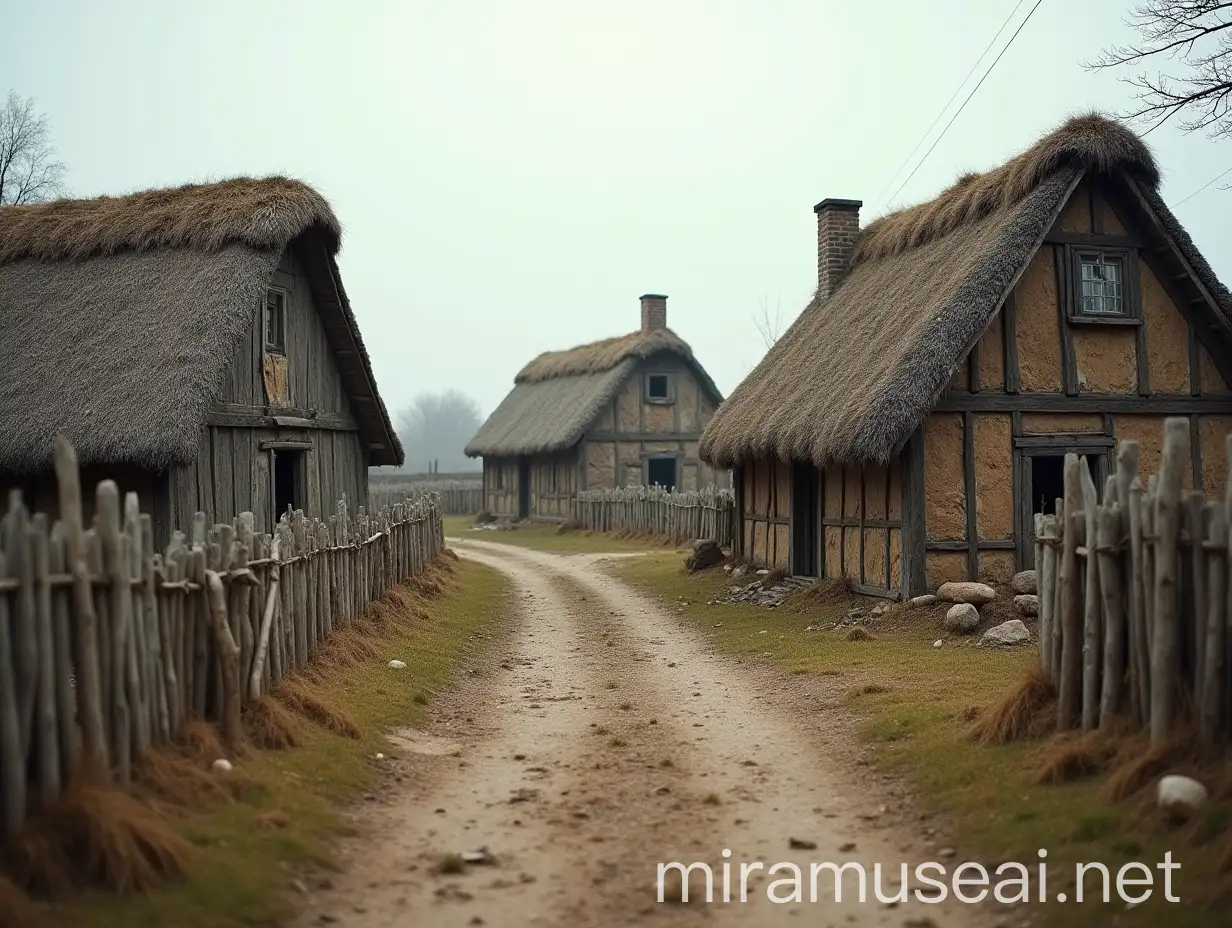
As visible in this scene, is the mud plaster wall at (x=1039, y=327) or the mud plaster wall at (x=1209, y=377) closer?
the mud plaster wall at (x=1039, y=327)

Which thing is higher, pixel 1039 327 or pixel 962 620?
pixel 1039 327

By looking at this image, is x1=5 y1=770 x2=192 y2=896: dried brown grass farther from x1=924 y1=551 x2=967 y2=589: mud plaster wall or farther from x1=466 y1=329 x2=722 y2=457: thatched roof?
x1=466 y1=329 x2=722 y2=457: thatched roof

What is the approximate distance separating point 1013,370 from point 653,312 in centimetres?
2404

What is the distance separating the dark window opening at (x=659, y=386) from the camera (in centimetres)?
3766

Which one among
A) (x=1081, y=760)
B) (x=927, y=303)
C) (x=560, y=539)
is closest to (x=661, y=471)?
(x=560, y=539)

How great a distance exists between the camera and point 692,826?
23.1 ft

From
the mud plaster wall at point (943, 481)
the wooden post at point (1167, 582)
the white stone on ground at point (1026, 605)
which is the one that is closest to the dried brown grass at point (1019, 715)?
the wooden post at point (1167, 582)

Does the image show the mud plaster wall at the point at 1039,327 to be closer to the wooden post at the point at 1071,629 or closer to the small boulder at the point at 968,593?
the small boulder at the point at 968,593

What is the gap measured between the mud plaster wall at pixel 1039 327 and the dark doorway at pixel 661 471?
73.2 ft

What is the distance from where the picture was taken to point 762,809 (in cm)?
737

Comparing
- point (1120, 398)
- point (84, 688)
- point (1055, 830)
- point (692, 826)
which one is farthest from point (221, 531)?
point (1120, 398)

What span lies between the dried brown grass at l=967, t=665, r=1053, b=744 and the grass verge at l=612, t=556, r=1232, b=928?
0.36 feet

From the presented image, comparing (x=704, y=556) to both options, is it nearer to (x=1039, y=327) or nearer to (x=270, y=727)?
(x=1039, y=327)

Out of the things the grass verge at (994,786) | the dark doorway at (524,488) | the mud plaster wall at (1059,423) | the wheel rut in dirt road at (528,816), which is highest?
the mud plaster wall at (1059,423)
